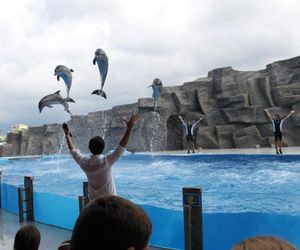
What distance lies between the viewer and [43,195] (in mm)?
5539

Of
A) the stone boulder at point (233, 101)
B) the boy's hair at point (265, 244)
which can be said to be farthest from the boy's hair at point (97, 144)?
the stone boulder at point (233, 101)

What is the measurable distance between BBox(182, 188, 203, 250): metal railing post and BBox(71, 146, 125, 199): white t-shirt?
77 centimetres

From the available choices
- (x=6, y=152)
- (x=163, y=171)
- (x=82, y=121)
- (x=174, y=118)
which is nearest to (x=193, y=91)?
(x=174, y=118)

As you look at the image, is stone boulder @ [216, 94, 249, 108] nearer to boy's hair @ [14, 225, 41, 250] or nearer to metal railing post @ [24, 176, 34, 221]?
metal railing post @ [24, 176, 34, 221]

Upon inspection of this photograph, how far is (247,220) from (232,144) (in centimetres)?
1503

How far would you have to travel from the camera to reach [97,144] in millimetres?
3104

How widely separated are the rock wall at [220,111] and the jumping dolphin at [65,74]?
32.5 ft

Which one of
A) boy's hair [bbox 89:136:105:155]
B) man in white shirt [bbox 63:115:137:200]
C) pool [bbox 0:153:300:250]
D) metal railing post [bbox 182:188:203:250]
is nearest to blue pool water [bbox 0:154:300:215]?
pool [bbox 0:153:300:250]

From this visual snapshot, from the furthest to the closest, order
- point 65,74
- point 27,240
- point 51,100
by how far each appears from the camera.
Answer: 1. point 51,100
2. point 65,74
3. point 27,240

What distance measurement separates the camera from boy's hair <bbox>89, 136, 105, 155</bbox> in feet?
10.2

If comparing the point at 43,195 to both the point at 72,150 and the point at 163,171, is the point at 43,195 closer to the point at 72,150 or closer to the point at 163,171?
the point at 72,150

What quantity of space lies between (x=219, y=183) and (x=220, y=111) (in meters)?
10.9

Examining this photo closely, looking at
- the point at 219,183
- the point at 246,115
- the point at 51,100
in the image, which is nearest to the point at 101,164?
the point at 219,183

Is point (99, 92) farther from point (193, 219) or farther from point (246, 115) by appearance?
point (246, 115)
